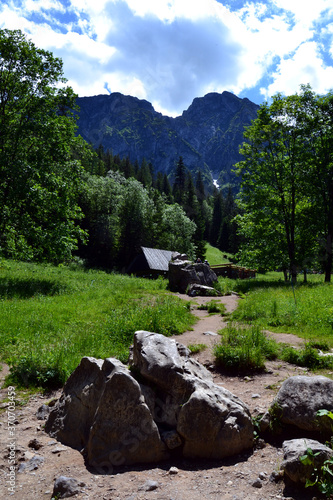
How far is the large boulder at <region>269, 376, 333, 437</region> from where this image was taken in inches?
181

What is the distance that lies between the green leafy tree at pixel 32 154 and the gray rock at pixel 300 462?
1900 centimetres

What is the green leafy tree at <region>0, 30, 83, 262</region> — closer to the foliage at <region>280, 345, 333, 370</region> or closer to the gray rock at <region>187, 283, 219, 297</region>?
the gray rock at <region>187, 283, 219, 297</region>

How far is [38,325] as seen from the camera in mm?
11039

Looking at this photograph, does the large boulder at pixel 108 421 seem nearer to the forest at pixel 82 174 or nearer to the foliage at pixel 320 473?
the foliage at pixel 320 473

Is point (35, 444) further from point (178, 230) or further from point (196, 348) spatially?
point (178, 230)

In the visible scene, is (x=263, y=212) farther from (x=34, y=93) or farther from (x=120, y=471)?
(x=120, y=471)

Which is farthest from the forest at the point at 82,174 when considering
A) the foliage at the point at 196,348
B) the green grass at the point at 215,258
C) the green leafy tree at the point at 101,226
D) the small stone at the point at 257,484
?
the green grass at the point at 215,258

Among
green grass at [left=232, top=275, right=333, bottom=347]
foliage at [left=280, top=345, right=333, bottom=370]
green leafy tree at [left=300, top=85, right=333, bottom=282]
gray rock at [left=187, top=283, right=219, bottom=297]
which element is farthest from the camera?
green leafy tree at [left=300, top=85, right=333, bottom=282]

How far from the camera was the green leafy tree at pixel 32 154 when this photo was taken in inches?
779

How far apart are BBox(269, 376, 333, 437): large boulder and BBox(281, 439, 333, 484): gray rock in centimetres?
68

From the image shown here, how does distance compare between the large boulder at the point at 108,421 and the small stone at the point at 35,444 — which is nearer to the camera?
the large boulder at the point at 108,421

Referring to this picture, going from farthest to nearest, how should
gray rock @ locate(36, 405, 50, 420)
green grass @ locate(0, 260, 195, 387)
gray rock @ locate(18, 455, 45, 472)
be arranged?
1. green grass @ locate(0, 260, 195, 387)
2. gray rock @ locate(36, 405, 50, 420)
3. gray rock @ locate(18, 455, 45, 472)

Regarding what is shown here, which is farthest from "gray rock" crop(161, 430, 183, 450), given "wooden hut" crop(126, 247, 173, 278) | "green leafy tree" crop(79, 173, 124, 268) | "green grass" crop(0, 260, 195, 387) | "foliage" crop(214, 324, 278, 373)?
"green leafy tree" crop(79, 173, 124, 268)

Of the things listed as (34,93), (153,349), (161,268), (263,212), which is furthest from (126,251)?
(153,349)
